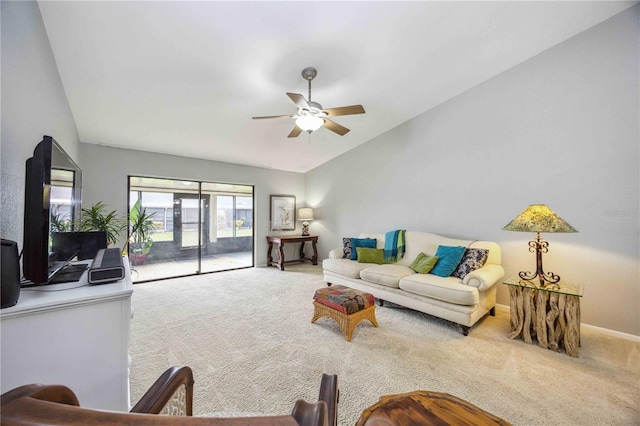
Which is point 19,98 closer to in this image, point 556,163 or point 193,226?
point 193,226

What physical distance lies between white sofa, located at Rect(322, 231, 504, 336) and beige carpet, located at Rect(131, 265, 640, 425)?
0.20 metres

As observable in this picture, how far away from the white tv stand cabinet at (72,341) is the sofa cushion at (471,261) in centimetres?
325

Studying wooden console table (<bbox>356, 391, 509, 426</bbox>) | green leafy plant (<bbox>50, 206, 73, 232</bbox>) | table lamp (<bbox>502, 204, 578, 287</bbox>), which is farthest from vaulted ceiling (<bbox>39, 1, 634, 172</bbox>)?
wooden console table (<bbox>356, 391, 509, 426</bbox>)

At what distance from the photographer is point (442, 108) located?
3.96 metres

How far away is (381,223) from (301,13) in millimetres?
3538

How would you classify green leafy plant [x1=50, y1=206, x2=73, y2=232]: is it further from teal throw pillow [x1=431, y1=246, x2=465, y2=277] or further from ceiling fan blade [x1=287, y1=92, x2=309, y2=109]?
teal throw pillow [x1=431, y1=246, x2=465, y2=277]

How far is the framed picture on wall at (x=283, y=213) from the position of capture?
19.8 feet

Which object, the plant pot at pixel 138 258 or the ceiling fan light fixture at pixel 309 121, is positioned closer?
the ceiling fan light fixture at pixel 309 121

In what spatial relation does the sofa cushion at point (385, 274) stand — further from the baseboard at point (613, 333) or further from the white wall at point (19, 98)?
the white wall at point (19, 98)

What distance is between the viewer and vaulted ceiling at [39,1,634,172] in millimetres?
2096

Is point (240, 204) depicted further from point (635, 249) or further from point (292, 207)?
point (635, 249)

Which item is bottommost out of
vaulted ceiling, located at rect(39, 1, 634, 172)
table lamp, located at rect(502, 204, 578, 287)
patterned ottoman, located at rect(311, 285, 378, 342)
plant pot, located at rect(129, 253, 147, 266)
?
patterned ottoman, located at rect(311, 285, 378, 342)

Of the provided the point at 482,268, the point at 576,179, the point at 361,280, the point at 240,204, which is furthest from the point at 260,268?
the point at 576,179

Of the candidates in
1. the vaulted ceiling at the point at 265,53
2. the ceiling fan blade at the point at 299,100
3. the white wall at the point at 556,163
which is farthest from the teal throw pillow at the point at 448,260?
the ceiling fan blade at the point at 299,100
